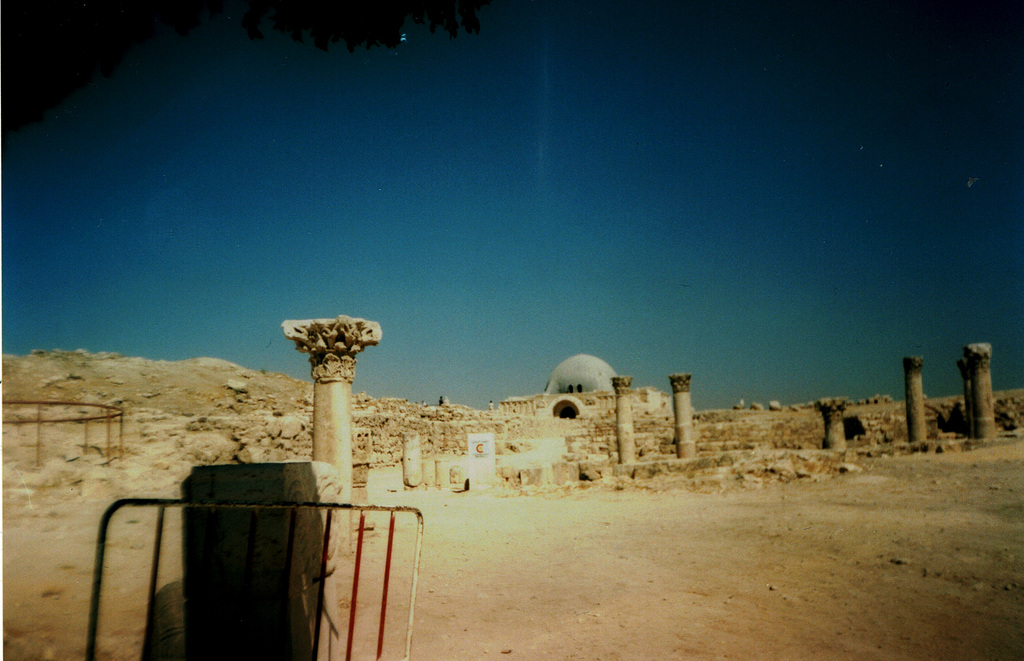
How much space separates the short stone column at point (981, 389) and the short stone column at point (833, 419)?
3307 mm

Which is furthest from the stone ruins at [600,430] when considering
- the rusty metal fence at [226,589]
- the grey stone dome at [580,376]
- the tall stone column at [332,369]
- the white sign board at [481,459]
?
the grey stone dome at [580,376]

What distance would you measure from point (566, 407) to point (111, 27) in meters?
39.0

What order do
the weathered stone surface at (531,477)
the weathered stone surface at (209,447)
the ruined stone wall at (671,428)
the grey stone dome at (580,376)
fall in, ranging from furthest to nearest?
1. the grey stone dome at (580,376)
2. the ruined stone wall at (671,428)
3. the weathered stone surface at (531,477)
4. the weathered stone surface at (209,447)

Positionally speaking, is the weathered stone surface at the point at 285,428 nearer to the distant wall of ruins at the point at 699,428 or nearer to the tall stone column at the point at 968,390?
the distant wall of ruins at the point at 699,428

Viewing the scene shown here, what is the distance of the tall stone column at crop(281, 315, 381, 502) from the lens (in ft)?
25.3

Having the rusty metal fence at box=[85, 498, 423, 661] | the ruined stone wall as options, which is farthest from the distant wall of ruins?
the rusty metal fence at box=[85, 498, 423, 661]

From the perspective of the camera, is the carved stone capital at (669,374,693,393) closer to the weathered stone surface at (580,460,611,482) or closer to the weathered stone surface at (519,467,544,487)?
the weathered stone surface at (580,460,611,482)

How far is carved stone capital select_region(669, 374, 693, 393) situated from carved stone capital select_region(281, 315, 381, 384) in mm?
12035

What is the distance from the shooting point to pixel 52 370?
42.8 feet

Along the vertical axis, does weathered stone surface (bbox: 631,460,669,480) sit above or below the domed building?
below

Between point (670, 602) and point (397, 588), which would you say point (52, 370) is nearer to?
point (397, 588)

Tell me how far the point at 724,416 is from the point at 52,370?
25.8 m

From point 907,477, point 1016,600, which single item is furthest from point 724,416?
point 1016,600

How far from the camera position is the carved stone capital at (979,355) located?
51.5 feet
